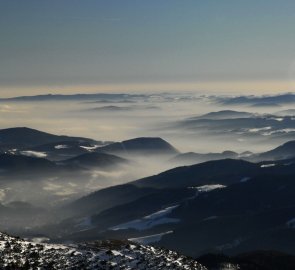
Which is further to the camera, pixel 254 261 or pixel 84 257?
pixel 254 261

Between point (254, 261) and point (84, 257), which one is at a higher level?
point (84, 257)

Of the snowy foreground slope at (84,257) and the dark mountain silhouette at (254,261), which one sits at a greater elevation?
the snowy foreground slope at (84,257)

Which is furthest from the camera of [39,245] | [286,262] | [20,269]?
[286,262]

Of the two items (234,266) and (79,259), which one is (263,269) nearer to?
(234,266)

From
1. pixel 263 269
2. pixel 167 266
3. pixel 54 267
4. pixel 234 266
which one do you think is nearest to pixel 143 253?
pixel 167 266

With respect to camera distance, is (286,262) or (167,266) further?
(286,262)

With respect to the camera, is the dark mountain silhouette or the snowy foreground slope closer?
the snowy foreground slope

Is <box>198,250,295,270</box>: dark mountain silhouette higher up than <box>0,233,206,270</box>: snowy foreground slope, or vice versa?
<box>0,233,206,270</box>: snowy foreground slope

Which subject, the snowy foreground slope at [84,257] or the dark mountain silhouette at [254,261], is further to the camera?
the dark mountain silhouette at [254,261]
